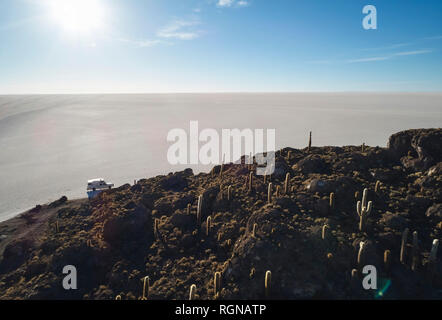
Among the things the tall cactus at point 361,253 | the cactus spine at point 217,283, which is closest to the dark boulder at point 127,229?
the cactus spine at point 217,283

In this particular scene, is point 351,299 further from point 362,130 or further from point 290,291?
point 362,130

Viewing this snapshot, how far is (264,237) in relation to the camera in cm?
1406

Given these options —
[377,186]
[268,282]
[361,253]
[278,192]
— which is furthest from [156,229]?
[377,186]

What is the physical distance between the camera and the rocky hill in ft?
40.4

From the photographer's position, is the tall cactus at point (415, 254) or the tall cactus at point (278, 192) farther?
the tall cactus at point (278, 192)

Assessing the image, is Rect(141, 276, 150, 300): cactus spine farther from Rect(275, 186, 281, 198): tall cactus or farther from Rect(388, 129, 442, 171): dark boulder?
Rect(388, 129, 442, 171): dark boulder

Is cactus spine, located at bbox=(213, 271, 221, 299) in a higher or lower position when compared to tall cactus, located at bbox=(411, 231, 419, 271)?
lower

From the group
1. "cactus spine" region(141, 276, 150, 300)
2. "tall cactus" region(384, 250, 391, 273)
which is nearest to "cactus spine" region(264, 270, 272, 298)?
"tall cactus" region(384, 250, 391, 273)

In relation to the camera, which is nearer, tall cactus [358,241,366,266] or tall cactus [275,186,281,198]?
tall cactus [358,241,366,266]

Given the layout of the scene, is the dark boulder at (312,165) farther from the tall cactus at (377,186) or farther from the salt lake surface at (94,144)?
the salt lake surface at (94,144)

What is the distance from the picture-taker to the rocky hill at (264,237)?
40.4ft

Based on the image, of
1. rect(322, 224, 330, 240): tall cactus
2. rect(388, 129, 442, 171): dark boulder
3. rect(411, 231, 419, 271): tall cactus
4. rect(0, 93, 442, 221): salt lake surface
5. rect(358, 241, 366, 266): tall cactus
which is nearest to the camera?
rect(411, 231, 419, 271): tall cactus

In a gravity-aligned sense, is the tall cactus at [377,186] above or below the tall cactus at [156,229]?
above
